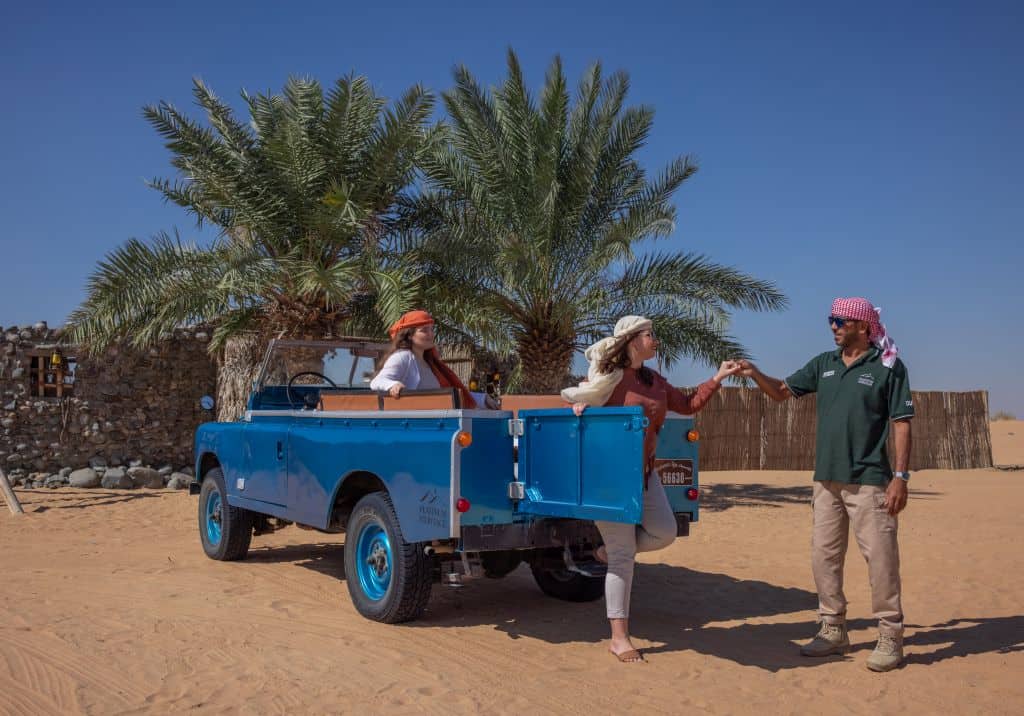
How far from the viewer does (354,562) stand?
584cm

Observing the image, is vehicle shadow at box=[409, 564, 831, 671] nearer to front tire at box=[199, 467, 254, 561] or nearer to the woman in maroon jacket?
the woman in maroon jacket

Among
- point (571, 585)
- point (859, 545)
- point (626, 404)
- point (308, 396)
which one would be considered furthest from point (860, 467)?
point (308, 396)

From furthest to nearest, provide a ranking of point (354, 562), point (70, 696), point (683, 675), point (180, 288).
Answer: point (180, 288), point (354, 562), point (683, 675), point (70, 696)

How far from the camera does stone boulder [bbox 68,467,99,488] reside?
14.4 metres

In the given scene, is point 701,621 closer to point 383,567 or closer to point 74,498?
Answer: point 383,567

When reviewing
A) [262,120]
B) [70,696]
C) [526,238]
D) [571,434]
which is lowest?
[70,696]

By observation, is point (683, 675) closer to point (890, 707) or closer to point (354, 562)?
point (890, 707)

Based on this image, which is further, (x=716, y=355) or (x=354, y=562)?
(x=716, y=355)

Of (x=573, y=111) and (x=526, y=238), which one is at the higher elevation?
(x=573, y=111)

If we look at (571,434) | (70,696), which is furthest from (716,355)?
(70,696)

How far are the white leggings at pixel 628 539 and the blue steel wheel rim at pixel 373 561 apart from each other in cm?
141

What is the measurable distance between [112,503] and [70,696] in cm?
950

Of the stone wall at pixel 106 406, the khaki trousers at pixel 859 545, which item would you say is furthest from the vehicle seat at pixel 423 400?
the stone wall at pixel 106 406

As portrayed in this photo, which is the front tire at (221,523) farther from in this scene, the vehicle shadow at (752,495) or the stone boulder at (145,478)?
the vehicle shadow at (752,495)
